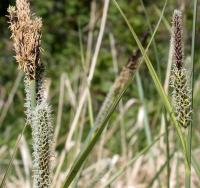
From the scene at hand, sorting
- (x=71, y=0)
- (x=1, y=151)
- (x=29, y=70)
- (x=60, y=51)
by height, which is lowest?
(x=1, y=151)

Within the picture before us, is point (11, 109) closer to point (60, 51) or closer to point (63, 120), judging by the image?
point (63, 120)

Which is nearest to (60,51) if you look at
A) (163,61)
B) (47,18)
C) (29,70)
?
(47,18)

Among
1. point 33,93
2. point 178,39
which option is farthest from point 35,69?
point 178,39

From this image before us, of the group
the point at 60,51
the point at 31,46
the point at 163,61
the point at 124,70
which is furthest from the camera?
the point at 60,51

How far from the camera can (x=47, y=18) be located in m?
7.02

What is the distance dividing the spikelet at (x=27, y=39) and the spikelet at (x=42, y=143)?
5cm

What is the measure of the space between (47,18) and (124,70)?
5821 millimetres

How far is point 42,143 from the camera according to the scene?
79 centimetres

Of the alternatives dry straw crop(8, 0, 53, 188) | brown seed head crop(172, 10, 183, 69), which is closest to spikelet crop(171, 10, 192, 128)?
brown seed head crop(172, 10, 183, 69)

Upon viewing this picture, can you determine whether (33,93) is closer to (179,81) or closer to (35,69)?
(35,69)

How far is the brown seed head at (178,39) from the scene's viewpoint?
0.86m

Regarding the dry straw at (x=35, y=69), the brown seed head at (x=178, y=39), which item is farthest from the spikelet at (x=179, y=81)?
the dry straw at (x=35, y=69)

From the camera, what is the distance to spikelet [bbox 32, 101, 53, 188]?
0.79 metres

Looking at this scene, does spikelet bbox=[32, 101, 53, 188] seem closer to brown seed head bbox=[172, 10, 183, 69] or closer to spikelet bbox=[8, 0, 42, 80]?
spikelet bbox=[8, 0, 42, 80]
